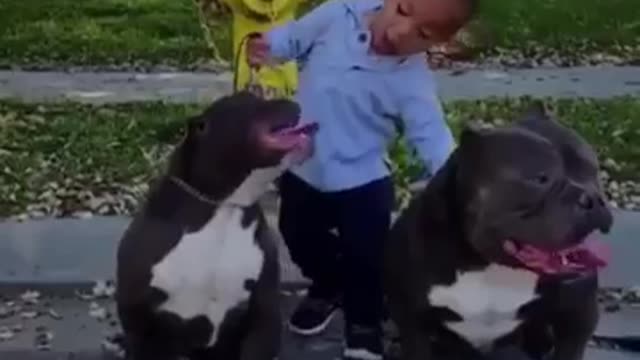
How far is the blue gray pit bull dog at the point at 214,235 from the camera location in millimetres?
5234

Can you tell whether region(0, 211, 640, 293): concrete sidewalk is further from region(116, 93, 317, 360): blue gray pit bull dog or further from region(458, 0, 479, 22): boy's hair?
region(458, 0, 479, 22): boy's hair

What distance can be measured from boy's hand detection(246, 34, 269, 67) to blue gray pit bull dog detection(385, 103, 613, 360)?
3.10ft

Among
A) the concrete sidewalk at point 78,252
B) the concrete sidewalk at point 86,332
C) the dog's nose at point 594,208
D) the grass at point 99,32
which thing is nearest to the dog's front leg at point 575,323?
the dog's nose at point 594,208

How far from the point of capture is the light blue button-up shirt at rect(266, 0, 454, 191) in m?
5.81

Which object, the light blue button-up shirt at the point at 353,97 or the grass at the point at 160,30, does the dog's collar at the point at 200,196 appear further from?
the grass at the point at 160,30

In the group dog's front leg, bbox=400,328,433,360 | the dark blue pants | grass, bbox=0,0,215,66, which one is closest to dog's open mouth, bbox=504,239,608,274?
dog's front leg, bbox=400,328,433,360

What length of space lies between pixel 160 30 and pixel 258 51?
972 centimetres

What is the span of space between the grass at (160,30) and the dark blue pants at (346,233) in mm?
6552

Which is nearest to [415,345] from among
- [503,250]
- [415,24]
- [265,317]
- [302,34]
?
[265,317]

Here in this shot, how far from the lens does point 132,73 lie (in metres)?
13.6

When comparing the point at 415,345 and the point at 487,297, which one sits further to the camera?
the point at 415,345

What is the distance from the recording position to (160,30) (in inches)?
619

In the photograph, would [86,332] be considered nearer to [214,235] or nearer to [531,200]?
[214,235]

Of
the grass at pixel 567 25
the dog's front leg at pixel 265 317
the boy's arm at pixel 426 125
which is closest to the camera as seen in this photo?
the dog's front leg at pixel 265 317
